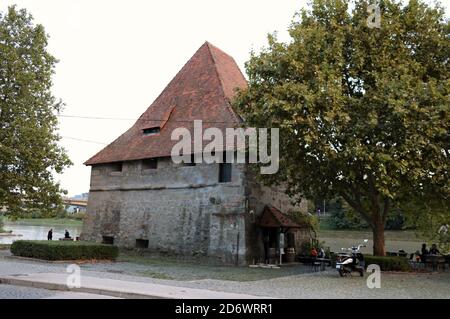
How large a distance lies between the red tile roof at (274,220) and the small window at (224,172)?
2697 mm

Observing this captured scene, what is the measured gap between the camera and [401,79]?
16.7 meters

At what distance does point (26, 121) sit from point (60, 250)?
377 inches

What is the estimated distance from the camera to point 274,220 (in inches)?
950

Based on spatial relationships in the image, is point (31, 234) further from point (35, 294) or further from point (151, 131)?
point (35, 294)

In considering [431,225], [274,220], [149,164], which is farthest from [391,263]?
[149,164]

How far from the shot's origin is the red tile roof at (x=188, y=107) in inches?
1041

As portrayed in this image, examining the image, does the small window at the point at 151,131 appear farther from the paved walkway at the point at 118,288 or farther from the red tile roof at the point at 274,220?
the paved walkway at the point at 118,288

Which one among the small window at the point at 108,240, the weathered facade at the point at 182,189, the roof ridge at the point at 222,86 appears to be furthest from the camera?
the small window at the point at 108,240

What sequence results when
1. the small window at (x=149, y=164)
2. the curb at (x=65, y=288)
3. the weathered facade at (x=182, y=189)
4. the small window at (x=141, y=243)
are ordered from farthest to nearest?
1. the small window at (x=149, y=164)
2. the small window at (x=141, y=243)
3. the weathered facade at (x=182, y=189)
4. the curb at (x=65, y=288)

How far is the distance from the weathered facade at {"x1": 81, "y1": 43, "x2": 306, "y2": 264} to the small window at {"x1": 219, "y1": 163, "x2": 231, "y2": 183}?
0.06 metres

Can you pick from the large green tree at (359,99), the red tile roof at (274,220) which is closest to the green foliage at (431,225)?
the large green tree at (359,99)

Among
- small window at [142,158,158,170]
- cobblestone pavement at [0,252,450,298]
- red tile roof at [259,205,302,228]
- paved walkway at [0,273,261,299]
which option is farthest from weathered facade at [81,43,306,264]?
paved walkway at [0,273,261,299]

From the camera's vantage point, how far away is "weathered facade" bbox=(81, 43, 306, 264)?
24.0 meters

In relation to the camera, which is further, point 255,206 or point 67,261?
point 255,206
